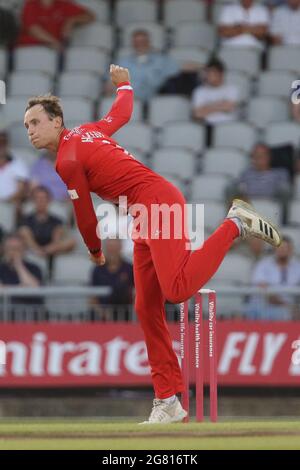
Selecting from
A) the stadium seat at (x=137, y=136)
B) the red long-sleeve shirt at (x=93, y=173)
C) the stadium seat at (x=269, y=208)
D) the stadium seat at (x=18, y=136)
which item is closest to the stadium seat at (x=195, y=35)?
the stadium seat at (x=137, y=136)

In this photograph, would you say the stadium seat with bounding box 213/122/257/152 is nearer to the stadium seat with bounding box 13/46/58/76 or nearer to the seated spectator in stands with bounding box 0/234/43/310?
the stadium seat with bounding box 13/46/58/76

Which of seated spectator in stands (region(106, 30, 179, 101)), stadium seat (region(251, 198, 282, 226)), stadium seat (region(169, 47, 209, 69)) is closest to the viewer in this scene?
stadium seat (region(251, 198, 282, 226))

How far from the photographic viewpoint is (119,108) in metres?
9.87

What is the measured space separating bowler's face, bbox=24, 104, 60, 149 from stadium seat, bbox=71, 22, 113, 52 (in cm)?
869

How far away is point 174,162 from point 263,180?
1091 mm

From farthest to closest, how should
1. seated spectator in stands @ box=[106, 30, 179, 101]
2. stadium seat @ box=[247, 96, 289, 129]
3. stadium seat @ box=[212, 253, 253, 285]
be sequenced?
seated spectator in stands @ box=[106, 30, 179, 101] < stadium seat @ box=[247, 96, 289, 129] < stadium seat @ box=[212, 253, 253, 285]

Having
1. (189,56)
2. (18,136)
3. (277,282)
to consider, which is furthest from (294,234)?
(18,136)

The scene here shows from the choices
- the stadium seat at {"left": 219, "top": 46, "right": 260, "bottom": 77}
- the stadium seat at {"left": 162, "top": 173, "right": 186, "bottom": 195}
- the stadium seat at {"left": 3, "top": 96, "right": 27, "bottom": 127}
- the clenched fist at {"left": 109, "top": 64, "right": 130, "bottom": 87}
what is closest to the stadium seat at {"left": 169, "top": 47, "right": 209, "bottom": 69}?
the stadium seat at {"left": 219, "top": 46, "right": 260, "bottom": 77}

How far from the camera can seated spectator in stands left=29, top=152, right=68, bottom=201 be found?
52.9 feet

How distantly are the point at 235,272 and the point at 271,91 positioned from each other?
299 cm

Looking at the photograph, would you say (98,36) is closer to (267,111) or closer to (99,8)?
(99,8)

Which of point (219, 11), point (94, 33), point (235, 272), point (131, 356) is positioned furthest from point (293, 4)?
point (131, 356)

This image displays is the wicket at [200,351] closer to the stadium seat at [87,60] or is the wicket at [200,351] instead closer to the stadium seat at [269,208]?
the stadium seat at [269,208]
